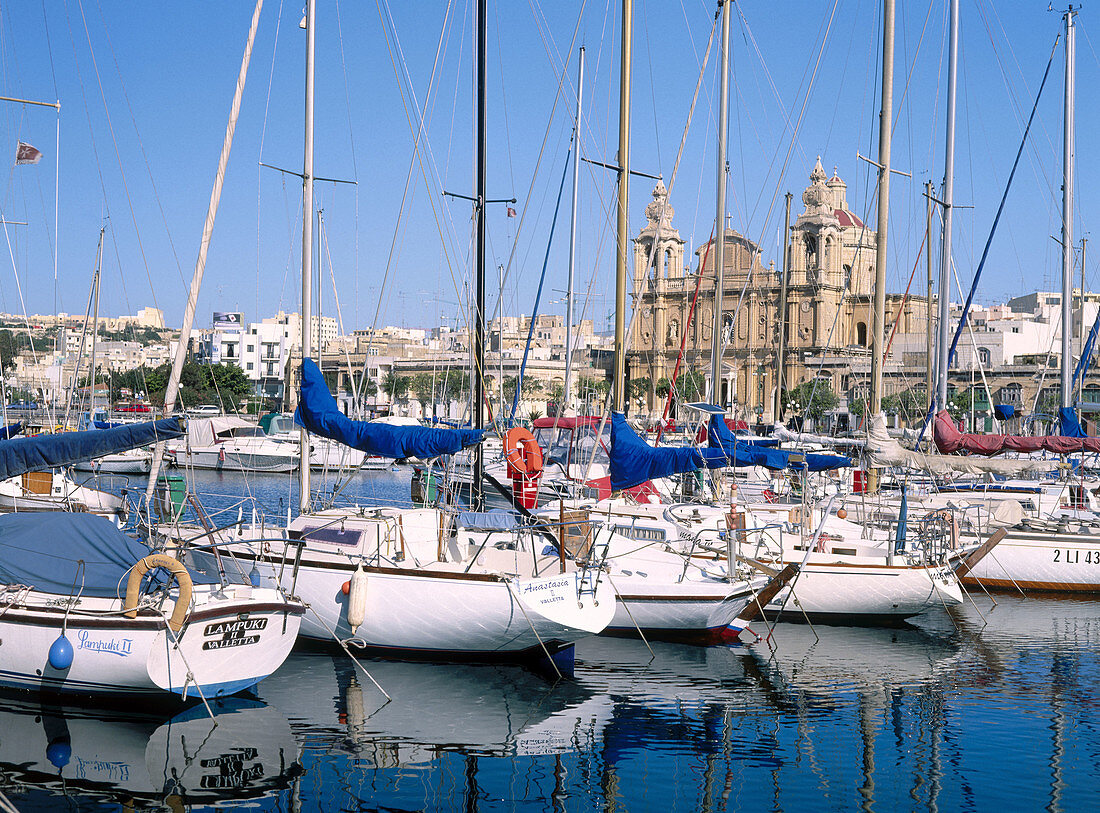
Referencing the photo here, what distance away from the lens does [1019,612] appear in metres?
19.8

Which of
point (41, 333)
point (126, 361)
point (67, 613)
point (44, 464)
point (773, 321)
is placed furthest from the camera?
point (41, 333)

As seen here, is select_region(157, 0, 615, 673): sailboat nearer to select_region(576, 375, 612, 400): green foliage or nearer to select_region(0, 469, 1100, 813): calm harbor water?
select_region(0, 469, 1100, 813): calm harbor water

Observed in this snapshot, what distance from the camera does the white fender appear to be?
1421cm

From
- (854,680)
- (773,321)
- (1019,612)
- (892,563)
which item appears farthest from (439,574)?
(773,321)

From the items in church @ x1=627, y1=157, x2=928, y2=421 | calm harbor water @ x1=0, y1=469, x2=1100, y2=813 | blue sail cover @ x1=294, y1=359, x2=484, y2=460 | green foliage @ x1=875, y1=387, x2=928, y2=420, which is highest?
church @ x1=627, y1=157, x2=928, y2=421

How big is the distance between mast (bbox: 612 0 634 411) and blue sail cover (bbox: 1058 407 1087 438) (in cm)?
1221

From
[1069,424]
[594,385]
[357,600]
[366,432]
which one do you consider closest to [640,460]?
[366,432]

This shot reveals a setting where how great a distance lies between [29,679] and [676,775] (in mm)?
7075

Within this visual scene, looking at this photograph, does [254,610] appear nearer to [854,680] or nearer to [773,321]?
[854,680]

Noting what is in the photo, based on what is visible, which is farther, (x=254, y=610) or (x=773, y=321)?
(x=773, y=321)

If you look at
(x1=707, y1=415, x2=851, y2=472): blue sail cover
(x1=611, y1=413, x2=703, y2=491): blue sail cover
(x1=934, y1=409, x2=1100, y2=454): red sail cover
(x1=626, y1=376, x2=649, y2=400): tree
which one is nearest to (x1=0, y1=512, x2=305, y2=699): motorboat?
(x1=611, y1=413, x2=703, y2=491): blue sail cover

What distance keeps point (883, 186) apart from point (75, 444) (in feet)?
50.8

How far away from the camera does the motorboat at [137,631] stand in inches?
462

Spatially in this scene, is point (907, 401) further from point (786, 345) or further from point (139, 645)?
point (139, 645)
